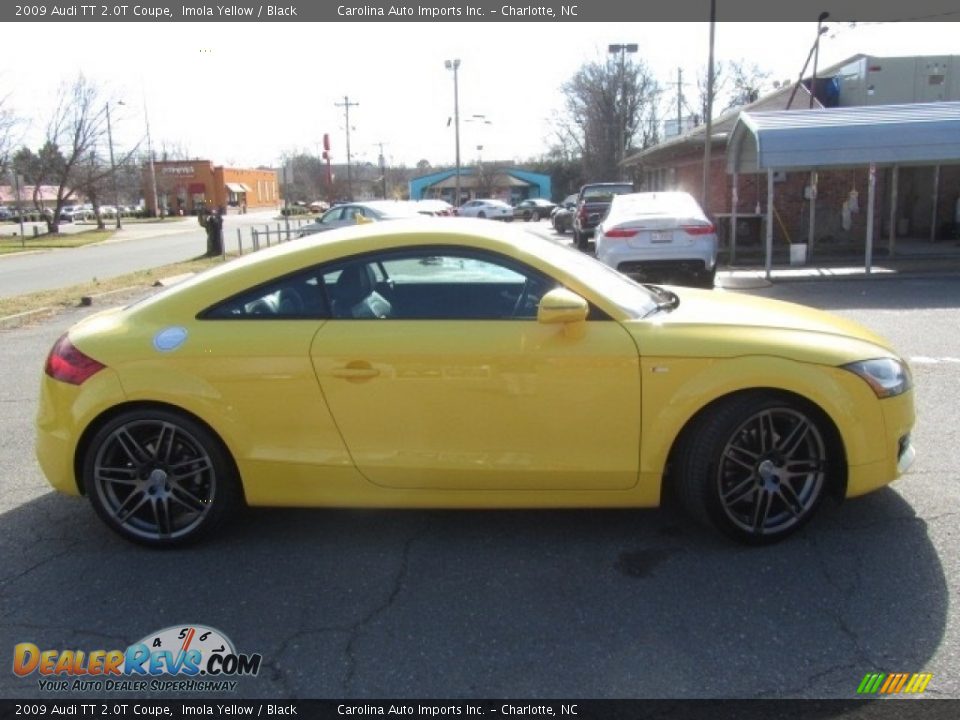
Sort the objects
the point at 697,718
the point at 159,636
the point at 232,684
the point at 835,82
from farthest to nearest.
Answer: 1. the point at 835,82
2. the point at 159,636
3. the point at 232,684
4. the point at 697,718

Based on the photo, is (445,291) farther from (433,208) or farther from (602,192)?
(433,208)

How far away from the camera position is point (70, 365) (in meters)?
3.69

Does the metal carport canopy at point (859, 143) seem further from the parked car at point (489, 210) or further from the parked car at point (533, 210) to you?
the parked car at point (533, 210)

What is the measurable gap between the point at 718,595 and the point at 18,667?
8.98 feet

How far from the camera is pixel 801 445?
11.5ft

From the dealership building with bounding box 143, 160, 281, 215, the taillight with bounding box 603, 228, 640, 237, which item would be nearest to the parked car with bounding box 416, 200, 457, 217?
the taillight with bounding box 603, 228, 640, 237

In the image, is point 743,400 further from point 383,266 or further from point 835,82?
point 835,82

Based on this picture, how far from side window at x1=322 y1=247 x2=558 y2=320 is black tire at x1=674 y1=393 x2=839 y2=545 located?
0.99 metres

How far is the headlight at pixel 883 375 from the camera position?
3479 mm

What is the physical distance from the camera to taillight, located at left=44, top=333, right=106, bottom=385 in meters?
3.63

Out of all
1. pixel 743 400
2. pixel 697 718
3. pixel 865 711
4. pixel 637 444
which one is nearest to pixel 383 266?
pixel 637 444

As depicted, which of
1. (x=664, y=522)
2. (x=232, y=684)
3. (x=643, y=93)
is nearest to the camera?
(x=232, y=684)

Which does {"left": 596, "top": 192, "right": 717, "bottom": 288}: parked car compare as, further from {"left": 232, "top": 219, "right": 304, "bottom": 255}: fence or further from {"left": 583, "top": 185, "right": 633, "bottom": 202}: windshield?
{"left": 583, "top": 185, "right": 633, "bottom": 202}: windshield

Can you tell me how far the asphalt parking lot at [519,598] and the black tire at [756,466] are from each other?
0.53 feet
